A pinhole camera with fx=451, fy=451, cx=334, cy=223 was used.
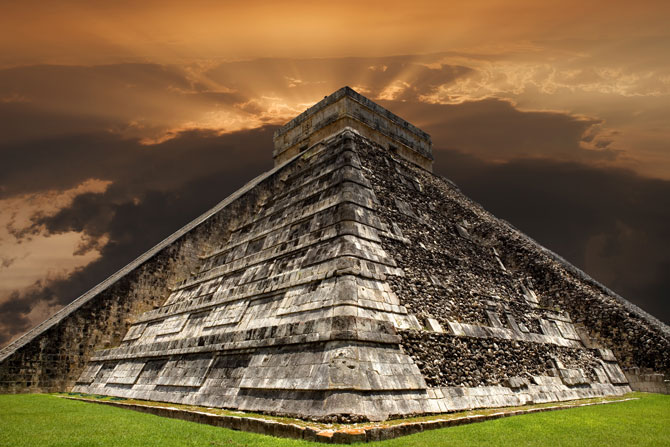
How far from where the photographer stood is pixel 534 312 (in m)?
14.3

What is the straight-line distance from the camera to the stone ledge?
6297 millimetres

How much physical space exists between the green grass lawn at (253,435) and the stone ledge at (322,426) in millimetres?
166

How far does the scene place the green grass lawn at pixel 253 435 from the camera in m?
6.48

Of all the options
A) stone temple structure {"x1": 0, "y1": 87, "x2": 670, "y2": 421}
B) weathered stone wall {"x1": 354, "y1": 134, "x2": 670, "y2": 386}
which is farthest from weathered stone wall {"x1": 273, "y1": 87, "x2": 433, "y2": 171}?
weathered stone wall {"x1": 354, "y1": 134, "x2": 670, "y2": 386}

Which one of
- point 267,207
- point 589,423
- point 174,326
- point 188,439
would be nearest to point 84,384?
point 174,326

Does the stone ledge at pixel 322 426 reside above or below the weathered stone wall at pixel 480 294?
below

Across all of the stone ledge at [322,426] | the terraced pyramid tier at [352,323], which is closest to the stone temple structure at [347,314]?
the terraced pyramid tier at [352,323]

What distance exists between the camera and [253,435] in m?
6.94

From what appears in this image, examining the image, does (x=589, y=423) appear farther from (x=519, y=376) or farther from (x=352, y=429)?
(x=352, y=429)

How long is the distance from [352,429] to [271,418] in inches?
65.3

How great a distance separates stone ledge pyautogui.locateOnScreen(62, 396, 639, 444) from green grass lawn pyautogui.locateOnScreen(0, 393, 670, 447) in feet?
0.55

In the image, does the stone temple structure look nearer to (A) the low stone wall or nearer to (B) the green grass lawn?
(A) the low stone wall

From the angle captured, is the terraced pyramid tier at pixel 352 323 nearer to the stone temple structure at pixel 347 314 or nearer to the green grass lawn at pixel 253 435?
the stone temple structure at pixel 347 314

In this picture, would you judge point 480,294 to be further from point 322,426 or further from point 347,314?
point 322,426
